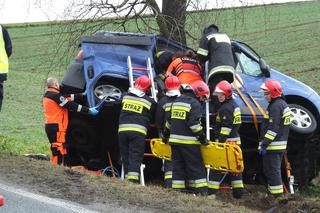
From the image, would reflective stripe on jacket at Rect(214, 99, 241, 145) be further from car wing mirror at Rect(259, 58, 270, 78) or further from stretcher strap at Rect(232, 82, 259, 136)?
car wing mirror at Rect(259, 58, 270, 78)

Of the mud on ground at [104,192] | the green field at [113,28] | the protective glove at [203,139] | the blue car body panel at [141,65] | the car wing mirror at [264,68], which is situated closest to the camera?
the mud on ground at [104,192]

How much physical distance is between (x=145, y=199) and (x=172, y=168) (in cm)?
234

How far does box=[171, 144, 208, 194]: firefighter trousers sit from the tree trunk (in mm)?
4055

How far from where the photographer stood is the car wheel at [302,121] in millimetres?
10109

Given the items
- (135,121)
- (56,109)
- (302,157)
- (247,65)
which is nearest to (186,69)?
(247,65)

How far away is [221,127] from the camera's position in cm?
930

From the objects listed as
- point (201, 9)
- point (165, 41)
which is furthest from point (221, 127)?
point (201, 9)

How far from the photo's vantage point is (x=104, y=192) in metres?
6.92

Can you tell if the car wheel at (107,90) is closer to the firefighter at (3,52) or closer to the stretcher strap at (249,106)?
the firefighter at (3,52)

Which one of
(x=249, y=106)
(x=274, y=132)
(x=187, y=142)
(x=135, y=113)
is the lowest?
(x=187, y=142)

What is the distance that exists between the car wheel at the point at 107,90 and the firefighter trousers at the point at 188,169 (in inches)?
72.4

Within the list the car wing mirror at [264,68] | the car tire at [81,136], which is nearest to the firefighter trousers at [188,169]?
the car tire at [81,136]

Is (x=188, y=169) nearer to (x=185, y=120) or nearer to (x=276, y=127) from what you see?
(x=185, y=120)

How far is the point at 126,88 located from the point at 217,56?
164cm
